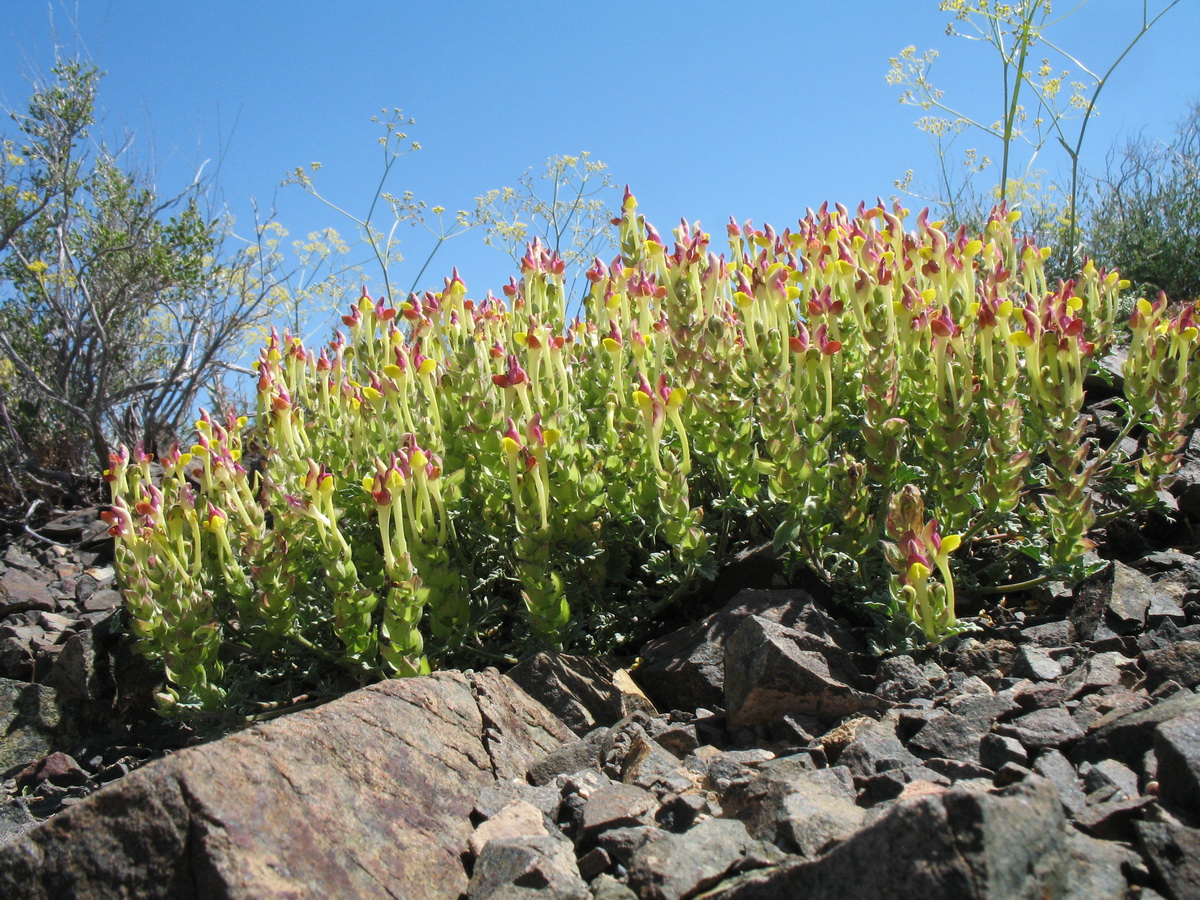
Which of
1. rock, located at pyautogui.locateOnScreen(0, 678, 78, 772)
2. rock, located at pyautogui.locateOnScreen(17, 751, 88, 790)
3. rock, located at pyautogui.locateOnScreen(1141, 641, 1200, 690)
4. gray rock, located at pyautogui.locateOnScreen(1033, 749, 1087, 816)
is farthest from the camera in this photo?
rock, located at pyautogui.locateOnScreen(0, 678, 78, 772)

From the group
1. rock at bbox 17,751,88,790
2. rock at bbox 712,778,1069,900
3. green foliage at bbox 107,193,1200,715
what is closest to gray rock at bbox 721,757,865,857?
rock at bbox 712,778,1069,900

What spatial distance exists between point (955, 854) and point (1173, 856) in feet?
1.39

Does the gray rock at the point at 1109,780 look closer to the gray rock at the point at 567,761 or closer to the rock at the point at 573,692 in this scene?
the gray rock at the point at 567,761

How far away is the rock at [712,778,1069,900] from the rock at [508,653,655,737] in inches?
49.4

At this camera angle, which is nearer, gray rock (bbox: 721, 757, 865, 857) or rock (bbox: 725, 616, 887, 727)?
gray rock (bbox: 721, 757, 865, 857)

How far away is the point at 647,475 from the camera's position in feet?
9.18

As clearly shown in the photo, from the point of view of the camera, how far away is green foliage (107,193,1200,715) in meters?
2.66

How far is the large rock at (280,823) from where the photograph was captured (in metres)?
1.65

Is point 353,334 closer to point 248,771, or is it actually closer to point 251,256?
point 248,771

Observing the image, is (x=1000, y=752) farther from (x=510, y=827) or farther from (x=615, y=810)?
(x=510, y=827)

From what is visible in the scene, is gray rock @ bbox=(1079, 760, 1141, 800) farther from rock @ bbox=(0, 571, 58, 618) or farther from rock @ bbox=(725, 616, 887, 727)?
rock @ bbox=(0, 571, 58, 618)

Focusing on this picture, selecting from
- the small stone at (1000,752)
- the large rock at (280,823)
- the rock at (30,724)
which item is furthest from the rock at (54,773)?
the small stone at (1000,752)

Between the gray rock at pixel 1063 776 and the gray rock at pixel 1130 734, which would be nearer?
the gray rock at pixel 1063 776

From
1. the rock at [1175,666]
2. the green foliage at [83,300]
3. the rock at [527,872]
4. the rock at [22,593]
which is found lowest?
the rock at [527,872]
